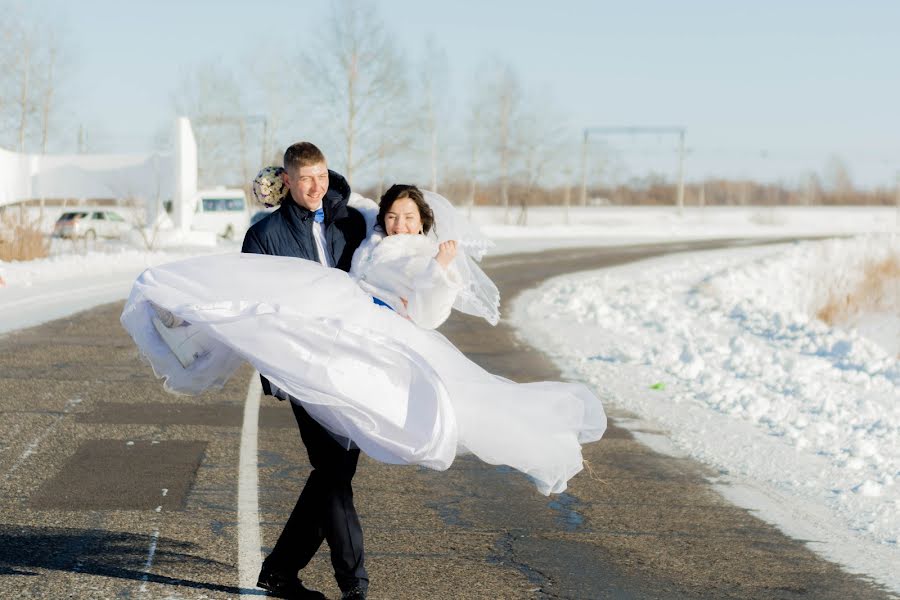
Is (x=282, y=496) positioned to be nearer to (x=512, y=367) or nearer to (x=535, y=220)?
(x=512, y=367)

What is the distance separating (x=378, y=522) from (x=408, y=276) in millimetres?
2096

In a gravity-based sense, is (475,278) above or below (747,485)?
above

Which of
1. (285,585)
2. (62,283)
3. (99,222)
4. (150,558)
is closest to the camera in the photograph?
(285,585)

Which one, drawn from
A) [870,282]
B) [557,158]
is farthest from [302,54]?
[870,282]

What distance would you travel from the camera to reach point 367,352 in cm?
461

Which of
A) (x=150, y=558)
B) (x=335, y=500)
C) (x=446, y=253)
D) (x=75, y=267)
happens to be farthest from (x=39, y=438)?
(x=75, y=267)

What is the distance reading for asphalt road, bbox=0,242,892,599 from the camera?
17.5 feet

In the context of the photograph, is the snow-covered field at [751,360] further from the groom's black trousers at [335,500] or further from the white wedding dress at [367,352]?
the groom's black trousers at [335,500]

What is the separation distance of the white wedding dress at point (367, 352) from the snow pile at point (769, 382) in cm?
208

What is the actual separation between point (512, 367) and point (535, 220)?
237 ft

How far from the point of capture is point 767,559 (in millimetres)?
5855

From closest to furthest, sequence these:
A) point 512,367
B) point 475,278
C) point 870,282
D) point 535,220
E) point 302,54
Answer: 1. point 475,278
2. point 512,367
3. point 870,282
4. point 302,54
5. point 535,220

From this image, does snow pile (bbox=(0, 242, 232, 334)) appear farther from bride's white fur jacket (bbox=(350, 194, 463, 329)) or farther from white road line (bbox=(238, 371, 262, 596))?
bride's white fur jacket (bbox=(350, 194, 463, 329))

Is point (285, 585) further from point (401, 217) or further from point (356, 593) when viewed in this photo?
point (401, 217)
